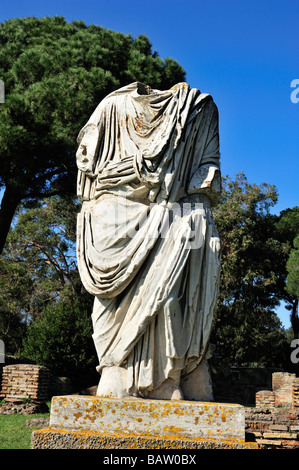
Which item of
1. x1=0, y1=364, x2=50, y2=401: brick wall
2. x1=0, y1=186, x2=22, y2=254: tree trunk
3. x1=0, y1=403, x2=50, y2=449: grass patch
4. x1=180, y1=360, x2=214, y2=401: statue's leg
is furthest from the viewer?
x1=0, y1=186, x2=22, y2=254: tree trunk

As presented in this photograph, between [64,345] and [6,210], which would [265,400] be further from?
[6,210]

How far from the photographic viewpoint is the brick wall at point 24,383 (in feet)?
37.4

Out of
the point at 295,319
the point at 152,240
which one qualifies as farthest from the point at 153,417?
the point at 295,319

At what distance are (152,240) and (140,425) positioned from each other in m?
1.12

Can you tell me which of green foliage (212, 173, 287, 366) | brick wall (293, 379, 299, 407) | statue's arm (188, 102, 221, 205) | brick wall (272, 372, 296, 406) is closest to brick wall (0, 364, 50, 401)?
brick wall (293, 379, 299, 407)

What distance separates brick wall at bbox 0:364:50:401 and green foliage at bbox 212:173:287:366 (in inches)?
444

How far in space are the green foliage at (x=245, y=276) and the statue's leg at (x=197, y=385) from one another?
18.5 m

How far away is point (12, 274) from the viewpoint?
2356 centimetres

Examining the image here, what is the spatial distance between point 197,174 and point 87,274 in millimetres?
1038

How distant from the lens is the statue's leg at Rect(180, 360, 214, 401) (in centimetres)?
332

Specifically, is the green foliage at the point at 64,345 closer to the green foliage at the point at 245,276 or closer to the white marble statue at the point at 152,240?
the green foliage at the point at 245,276

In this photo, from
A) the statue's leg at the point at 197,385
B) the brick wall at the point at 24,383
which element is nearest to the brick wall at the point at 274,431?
the statue's leg at the point at 197,385

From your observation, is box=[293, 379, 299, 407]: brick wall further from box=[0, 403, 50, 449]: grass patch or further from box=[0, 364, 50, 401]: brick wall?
box=[0, 403, 50, 449]: grass patch

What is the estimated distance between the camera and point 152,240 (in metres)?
3.33
